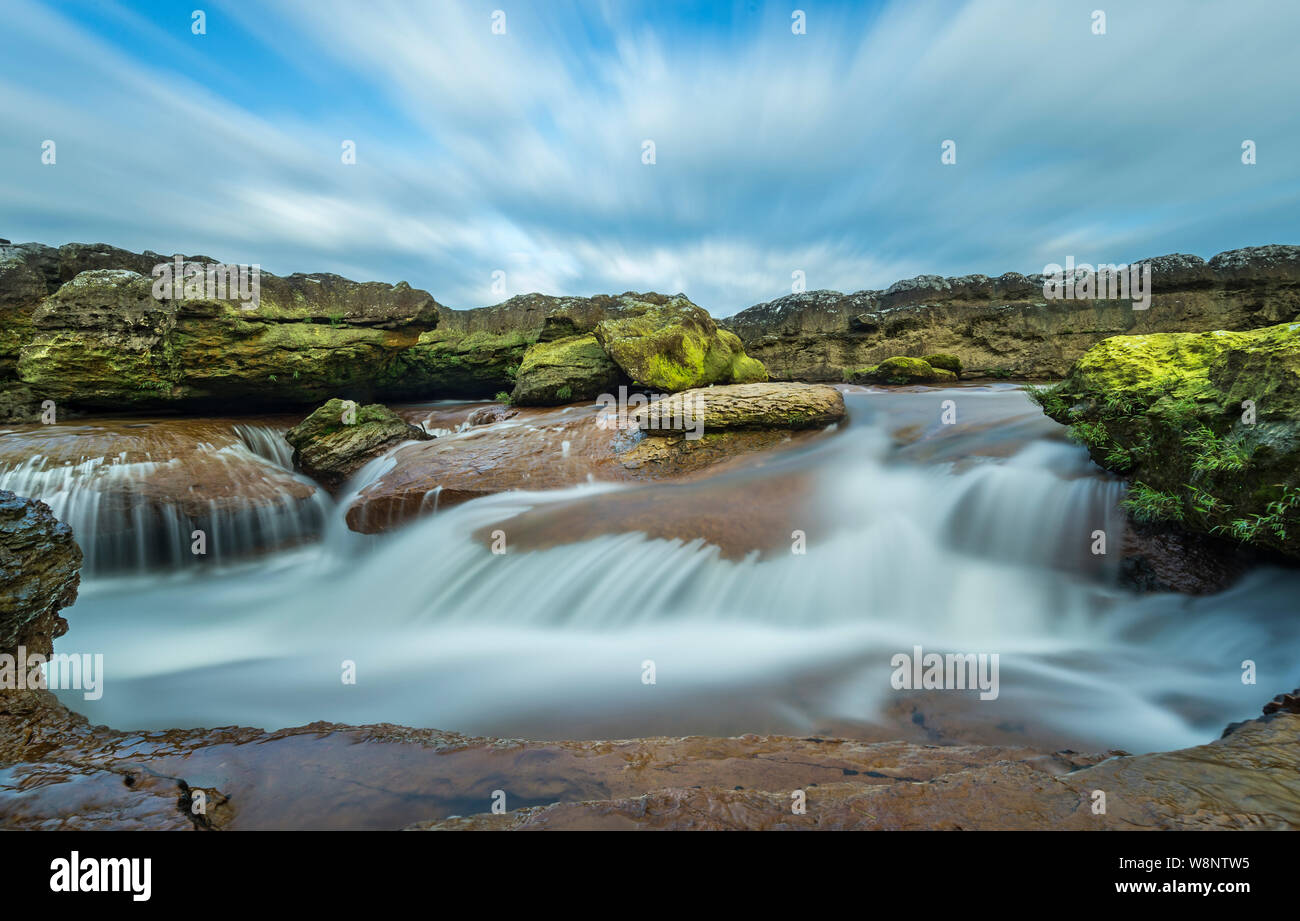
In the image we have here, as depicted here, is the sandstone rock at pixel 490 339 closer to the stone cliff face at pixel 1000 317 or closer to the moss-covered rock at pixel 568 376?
the moss-covered rock at pixel 568 376

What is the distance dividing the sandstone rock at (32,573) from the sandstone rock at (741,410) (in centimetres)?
575

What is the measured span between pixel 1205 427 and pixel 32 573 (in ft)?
24.8

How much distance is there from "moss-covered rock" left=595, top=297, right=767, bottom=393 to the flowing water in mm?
3221

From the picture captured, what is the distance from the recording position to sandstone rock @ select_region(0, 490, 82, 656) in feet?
9.20

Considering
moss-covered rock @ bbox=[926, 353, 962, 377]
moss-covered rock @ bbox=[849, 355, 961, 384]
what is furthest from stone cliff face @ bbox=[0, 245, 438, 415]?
moss-covered rock @ bbox=[926, 353, 962, 377]

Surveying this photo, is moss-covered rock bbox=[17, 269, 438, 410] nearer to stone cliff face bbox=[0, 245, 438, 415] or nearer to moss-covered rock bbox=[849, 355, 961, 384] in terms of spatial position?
stone cliff face bbox=[0, 245, 438, 415]

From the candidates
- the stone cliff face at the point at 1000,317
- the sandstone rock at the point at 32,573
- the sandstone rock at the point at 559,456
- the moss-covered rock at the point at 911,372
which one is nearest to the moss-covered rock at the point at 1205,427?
the sandstone rock at the point at 559,456

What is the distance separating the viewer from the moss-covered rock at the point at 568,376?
11.0m

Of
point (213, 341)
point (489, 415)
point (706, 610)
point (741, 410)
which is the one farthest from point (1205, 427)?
point (213, 341)

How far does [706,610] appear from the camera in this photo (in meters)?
4.67

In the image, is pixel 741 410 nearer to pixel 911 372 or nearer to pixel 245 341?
pixel 911 372
